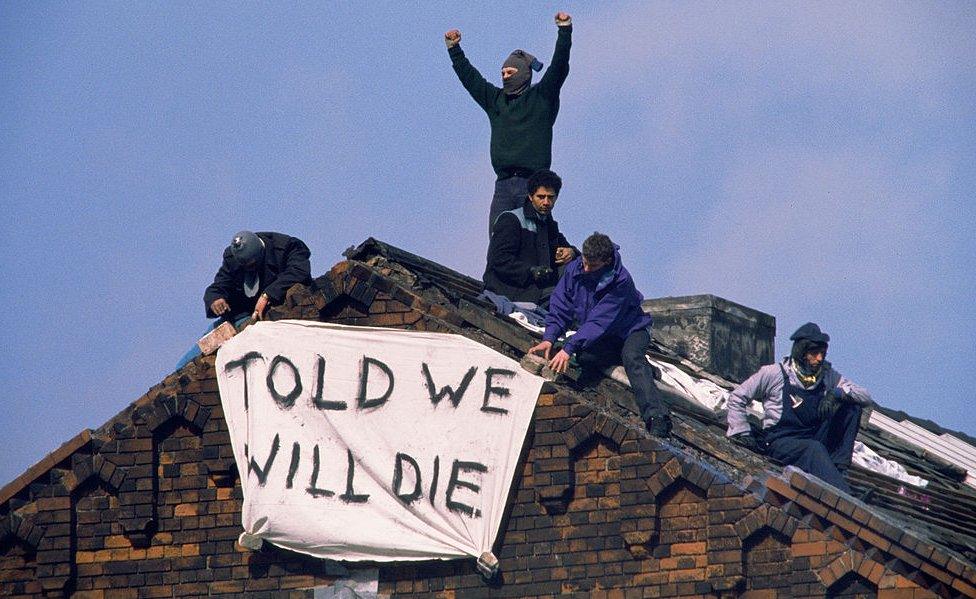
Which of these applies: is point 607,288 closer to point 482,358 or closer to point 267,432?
point 482,358

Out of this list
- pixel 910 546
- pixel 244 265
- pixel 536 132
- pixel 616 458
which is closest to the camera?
pixel 910 546

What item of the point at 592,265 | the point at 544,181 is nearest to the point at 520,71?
the point at 544,181

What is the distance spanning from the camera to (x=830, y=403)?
59.0ft

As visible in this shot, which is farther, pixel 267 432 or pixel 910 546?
pixel 267 432

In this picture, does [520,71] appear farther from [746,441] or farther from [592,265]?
[746,441]

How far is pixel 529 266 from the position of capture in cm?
1953

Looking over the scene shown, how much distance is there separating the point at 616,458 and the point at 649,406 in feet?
1.70

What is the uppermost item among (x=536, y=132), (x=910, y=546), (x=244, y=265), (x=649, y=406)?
(x=536, y=132)

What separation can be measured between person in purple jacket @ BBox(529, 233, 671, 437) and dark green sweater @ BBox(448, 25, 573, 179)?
2.54 metres

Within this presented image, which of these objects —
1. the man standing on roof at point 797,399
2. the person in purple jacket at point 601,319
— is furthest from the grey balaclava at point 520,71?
the man standing on roof at point 797,399

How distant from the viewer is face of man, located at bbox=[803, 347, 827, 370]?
17812mm

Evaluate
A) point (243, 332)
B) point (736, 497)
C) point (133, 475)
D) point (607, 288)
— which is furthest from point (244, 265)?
point (736, 497)

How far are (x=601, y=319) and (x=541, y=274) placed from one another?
1825 mm

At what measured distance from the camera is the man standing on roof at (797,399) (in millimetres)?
17781
